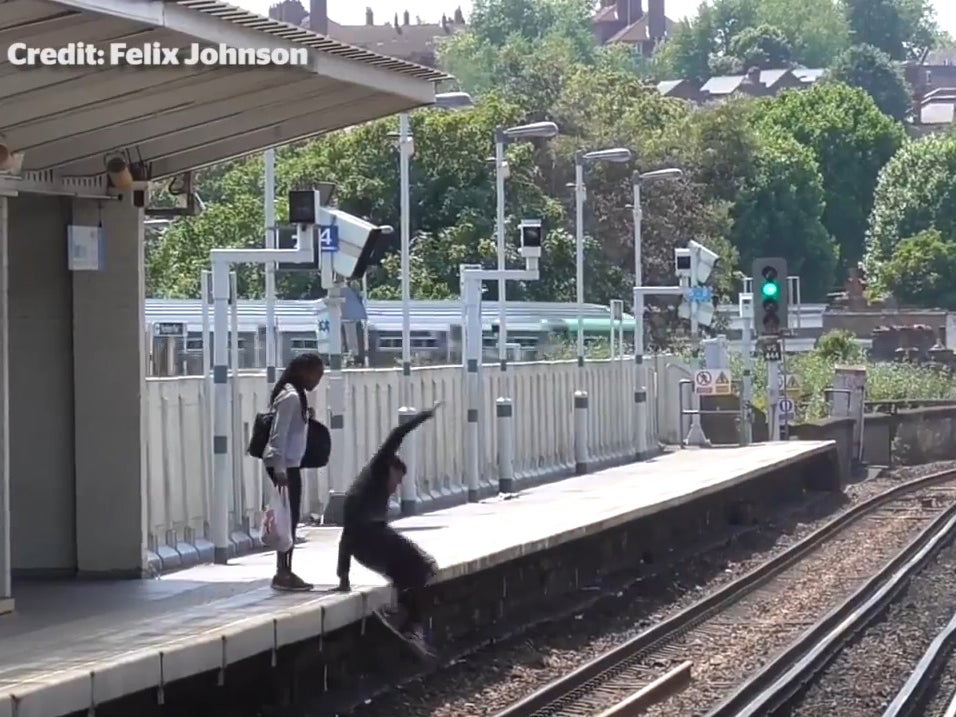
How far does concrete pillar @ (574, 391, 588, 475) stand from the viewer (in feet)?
85.5

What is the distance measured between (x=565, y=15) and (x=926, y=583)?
14393 centimetres

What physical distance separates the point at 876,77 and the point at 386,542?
137388 millimetres

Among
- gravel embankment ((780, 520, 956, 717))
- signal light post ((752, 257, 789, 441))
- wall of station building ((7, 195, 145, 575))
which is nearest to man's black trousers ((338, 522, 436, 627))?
wall of station building ((7, 195, 145, 575))

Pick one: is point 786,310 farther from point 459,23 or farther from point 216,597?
point 459,23

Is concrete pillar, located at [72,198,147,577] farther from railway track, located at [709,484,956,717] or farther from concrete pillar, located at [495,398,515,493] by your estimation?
concrete pillar, located at [495,398,515,493]

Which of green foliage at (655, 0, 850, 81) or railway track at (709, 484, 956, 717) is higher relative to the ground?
green foliage at (655, 0, 850, 81)

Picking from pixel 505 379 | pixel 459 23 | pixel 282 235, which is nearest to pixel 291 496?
pixel 282 235

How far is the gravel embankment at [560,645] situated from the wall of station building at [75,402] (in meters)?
2.11

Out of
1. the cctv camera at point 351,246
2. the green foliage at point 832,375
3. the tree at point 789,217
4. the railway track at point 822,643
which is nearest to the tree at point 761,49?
the tree at point 789,217

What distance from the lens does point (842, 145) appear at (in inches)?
4006

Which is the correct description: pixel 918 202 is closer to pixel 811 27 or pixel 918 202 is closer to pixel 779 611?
pixel 779 611

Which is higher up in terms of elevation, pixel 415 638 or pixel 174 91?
pixel 174 91

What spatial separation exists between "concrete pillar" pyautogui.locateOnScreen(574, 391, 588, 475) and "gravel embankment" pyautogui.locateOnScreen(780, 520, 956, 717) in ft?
22.9

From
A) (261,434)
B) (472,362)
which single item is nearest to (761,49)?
(472,362)
